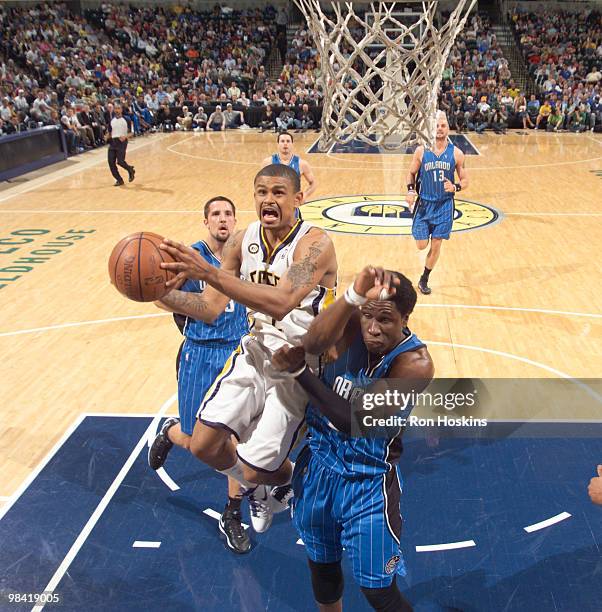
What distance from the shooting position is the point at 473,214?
11305 mm

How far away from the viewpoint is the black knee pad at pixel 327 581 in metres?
2.79

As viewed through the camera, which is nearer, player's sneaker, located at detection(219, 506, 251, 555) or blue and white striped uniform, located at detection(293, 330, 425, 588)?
blue and white striped uniform, located at detection(293, 330, 425, 588)

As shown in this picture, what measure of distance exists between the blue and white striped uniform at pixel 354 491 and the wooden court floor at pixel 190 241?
2.30 m

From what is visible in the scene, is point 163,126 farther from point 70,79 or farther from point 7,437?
point 7,437

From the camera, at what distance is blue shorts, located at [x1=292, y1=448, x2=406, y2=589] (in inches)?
103

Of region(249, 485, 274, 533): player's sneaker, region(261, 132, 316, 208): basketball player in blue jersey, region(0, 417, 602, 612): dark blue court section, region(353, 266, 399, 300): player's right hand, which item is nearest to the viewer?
region(353, 266, 399, 300): player's right hand

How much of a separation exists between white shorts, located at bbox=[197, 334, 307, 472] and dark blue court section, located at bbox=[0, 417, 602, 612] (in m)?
0.72

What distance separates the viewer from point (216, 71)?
2542 centimetres

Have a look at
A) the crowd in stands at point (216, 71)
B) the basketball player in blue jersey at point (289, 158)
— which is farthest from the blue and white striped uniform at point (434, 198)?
the crowd in stands at point (216, 71)

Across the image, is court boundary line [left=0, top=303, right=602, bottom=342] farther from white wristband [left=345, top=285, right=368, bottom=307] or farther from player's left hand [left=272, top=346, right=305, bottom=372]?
white wristband [left=345, top=285, right=368, bottom=307]

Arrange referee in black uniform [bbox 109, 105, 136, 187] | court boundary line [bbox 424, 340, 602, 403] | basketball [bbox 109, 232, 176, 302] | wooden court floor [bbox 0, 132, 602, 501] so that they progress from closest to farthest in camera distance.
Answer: basketball [bbox 109, 232, 176, 302], court boundary line [bbox 424, 340, 602, 403], wooden court floor [bbox 0, 132, 602, 501], referee in black uniform [bbox 109, 105, 136, 187]

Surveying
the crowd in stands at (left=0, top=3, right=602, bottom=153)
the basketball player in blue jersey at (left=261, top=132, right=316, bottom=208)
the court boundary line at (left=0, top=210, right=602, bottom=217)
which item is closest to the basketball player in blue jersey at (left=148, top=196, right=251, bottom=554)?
the basketball player in blue jersey at (left=261, top=132, right=316, bottom=208)

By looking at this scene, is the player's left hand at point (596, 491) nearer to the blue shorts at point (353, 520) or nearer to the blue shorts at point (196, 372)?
the blue shorts at point (353, 520)

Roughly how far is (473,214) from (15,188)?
867cm
